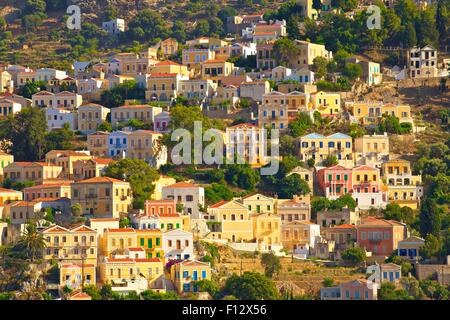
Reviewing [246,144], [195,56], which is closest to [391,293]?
[246,144]

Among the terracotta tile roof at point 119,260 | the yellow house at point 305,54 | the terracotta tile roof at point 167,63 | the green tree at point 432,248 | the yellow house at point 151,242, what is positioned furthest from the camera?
the yellow house at point 305,54

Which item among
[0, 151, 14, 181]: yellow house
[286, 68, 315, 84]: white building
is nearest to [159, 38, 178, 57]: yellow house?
[286, 68, 315, 84]: white building

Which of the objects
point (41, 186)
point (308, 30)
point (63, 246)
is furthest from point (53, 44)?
point (63, 246)

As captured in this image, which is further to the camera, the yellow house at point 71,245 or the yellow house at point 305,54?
the yellow house at point 305,54

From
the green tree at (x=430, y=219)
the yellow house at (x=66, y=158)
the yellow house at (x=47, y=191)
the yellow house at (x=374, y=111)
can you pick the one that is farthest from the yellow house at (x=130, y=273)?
the yellow house at (x=374, y=111)

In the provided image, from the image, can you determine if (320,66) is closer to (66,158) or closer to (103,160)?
(103,160)

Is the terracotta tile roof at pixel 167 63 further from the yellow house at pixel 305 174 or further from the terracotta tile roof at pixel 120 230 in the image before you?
the terracotta tile roof at pixel 120 230
